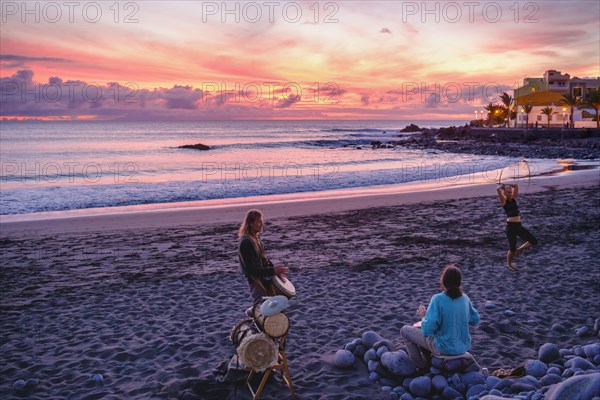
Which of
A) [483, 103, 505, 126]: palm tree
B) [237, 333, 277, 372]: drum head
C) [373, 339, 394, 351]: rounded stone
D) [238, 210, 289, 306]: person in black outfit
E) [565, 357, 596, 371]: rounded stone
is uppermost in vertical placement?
[483, 103, 505, 126]: palm tree

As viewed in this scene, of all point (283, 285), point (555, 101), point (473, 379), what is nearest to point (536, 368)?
point (473, 379)

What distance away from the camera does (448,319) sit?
16.6 feet

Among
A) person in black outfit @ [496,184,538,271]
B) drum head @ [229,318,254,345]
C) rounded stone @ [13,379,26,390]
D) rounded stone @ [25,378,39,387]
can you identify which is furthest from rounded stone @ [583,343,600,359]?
rounded stone @ [13,379,26,390]

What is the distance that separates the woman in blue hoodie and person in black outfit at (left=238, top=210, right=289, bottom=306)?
5.36 feet

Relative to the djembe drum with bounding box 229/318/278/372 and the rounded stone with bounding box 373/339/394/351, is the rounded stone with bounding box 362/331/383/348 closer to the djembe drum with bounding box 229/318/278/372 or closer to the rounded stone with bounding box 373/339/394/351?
the rounded stone with bounding box 373/339/394/351

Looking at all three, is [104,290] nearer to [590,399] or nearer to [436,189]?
[590,399]

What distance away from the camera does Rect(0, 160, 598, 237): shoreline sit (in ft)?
52.2

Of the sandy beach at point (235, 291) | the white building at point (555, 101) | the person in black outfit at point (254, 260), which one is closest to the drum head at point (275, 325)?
the person in black outfit at point (254, 260)

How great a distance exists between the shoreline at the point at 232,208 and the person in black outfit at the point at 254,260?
10554 millimetres

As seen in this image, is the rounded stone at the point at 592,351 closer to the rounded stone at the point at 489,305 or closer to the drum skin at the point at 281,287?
the rounded stone at the point at 489,305

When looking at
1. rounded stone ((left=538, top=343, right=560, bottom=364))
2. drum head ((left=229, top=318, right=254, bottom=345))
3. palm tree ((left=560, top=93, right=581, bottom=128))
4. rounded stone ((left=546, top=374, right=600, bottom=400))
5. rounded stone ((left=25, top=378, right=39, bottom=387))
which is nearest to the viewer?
rounded stone ((left=546, top=374, right=600, bottom=400))

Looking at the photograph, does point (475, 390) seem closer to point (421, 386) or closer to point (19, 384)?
point (421, 386)

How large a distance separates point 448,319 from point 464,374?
67cm

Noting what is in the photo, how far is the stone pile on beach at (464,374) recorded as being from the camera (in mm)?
4883
